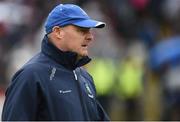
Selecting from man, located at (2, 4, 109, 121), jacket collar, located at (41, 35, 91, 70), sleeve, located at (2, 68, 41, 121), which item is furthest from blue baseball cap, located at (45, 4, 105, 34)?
sleeve, located at (2, 68, 41, 121)

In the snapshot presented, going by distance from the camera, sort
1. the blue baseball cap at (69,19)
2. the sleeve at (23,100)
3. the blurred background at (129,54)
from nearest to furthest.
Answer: the sleeve at (23,100)
the blue baseball cap at (69,19)
the blurred background at (129,54)

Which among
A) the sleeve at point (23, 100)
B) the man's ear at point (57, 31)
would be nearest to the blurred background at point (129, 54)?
the man's ear at point (57, 31)

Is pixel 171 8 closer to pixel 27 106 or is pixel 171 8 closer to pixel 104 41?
pixel 104 41

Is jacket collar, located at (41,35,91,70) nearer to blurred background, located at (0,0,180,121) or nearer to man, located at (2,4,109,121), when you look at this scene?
man, located at (2,4,109,121)

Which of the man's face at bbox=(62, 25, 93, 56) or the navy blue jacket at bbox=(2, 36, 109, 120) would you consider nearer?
the navy blue jacket at bbox=(2, 36, 109, 120)

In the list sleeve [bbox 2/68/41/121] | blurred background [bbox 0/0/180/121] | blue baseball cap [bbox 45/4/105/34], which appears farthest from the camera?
blurred background [bbox 0/0/180/121]

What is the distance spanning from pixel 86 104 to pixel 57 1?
676 cm

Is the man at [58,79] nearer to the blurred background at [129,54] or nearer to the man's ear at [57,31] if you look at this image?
the man's ear at [57,31]

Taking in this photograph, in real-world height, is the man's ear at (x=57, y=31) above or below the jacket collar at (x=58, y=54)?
above

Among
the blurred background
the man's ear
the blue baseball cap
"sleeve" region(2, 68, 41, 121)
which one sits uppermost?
the blue baseball cap

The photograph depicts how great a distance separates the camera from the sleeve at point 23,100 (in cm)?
528

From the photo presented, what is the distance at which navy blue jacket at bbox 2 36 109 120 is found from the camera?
17.4ft

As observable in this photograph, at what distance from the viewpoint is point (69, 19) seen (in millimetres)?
5605

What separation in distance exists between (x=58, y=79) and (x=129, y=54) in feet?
20.8
